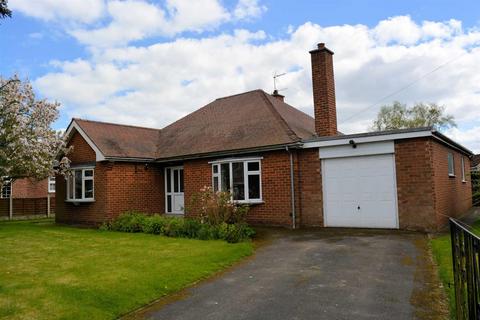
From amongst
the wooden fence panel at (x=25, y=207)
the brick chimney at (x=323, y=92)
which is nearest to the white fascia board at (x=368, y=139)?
the brick chimney at (x=323, y=92)

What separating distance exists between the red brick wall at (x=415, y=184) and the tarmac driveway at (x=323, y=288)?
5.00 feet

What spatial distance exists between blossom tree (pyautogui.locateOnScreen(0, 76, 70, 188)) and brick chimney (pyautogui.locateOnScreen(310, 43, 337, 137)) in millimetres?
10907

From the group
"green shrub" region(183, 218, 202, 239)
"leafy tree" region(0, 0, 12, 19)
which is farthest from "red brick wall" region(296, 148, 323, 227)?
"leafy tree" region(0, 0, 12, 19)

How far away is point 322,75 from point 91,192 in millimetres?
10720

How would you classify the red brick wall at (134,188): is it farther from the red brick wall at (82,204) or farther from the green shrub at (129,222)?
the green shrub at (129,222)

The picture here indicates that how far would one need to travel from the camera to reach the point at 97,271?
26.6ft

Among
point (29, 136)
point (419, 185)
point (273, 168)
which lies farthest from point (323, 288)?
point (29, 136)

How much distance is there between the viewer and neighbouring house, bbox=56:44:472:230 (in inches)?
480

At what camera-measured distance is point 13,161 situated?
53.5ft

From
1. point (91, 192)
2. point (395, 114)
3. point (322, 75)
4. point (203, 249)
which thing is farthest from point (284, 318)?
point (395, 114)

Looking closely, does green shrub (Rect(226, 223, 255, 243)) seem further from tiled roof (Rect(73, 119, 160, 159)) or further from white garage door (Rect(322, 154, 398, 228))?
tiled roof (Rect(73, 119, 160, 159))

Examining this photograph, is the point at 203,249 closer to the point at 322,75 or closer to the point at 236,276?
the point at 236,276

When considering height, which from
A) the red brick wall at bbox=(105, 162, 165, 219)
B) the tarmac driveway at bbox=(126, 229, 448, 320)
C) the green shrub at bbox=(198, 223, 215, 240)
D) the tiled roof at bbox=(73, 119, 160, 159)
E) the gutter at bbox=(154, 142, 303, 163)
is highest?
the tiled roof at bbox=(73, 119, 160, 159)

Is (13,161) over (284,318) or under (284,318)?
over
